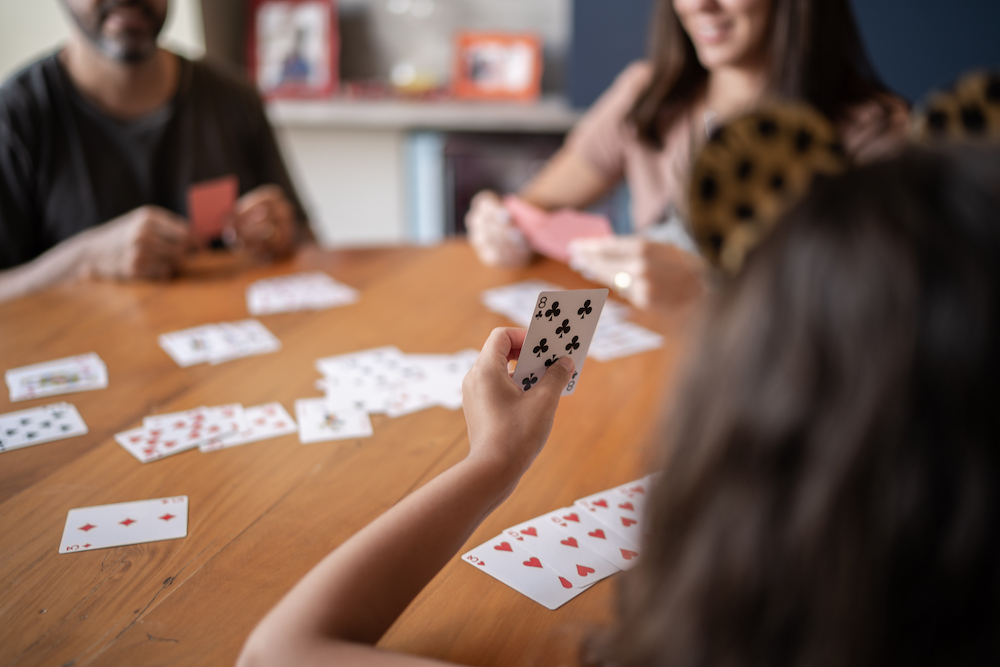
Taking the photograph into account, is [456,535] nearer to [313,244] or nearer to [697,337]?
[697,337]

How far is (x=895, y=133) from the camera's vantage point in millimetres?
1808

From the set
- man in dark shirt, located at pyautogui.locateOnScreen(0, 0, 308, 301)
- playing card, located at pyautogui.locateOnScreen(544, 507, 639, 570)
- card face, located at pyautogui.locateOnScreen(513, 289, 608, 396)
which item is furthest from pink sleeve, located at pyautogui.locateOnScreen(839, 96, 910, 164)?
man in dark shirt, located at pyautogui.locateOnScreen(0, 0, 308, 301)

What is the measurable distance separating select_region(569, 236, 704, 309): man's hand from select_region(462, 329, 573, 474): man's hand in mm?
726

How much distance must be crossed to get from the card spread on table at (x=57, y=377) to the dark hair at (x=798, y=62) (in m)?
1.55

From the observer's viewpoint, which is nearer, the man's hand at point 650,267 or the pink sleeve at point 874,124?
the man's hand at point 650,267

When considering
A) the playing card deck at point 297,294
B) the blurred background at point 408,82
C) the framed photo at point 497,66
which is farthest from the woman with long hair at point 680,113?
the framed photo at point 497,66

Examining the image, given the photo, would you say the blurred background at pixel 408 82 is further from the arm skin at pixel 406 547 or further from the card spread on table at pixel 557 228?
the arm skin at pixel 406 547

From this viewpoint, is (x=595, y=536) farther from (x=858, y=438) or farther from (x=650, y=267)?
(x=650, y=267)

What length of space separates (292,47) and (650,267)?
3.30m

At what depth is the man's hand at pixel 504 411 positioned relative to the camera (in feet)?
2.48

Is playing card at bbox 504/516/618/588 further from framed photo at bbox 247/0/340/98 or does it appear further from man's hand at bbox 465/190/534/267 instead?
framed photo at bbox 247/0/340/98

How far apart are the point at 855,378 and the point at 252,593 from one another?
671 millimetres

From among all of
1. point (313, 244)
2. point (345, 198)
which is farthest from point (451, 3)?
point (313, 244)

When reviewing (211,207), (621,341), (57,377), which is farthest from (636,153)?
(57,377)
